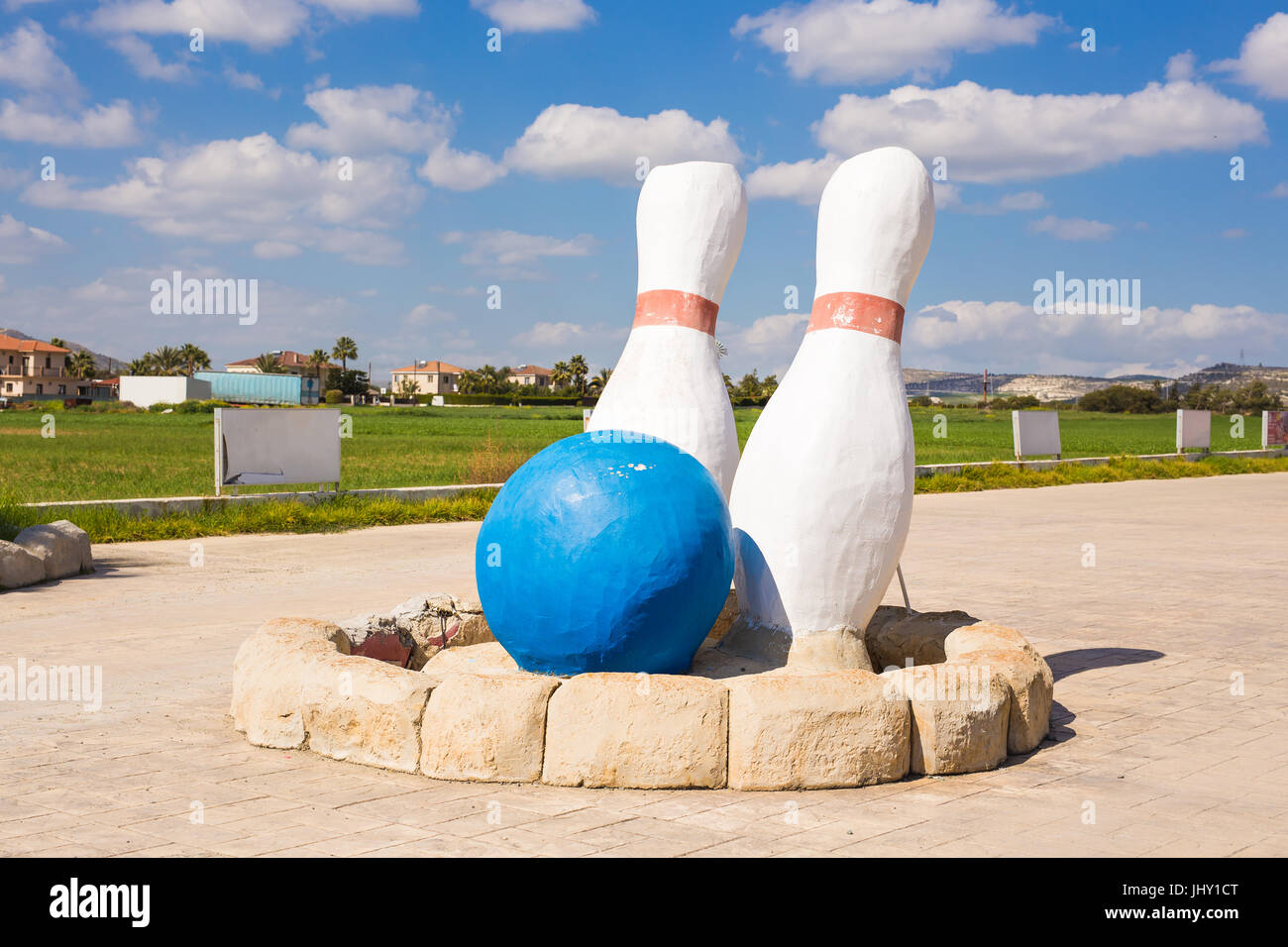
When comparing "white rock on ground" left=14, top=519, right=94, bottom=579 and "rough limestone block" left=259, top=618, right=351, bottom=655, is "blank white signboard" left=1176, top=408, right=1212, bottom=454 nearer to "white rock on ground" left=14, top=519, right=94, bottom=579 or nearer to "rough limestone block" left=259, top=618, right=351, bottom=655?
"white rock on ground" left=14, top=519, right=94, bottom=579

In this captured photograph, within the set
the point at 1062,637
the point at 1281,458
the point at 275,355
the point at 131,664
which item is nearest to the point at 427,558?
the point at 131,664

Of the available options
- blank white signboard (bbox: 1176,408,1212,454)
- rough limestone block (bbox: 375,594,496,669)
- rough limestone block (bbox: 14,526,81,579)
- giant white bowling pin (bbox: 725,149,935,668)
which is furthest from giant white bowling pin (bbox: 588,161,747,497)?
blank white signboard (bbox: 1176,408,1212,454)

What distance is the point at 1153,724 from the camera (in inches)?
248

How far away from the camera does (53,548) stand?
35.3 ft

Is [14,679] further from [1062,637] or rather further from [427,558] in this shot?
[1062,637]

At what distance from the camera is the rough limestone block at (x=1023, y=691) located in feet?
18.6

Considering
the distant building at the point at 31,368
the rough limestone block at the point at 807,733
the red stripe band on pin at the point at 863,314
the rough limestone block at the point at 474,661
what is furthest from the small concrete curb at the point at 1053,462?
the distant building at the point at 31,368

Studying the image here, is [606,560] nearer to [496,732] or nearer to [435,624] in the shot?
[496,732]

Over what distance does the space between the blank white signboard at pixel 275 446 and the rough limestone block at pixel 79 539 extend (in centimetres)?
375

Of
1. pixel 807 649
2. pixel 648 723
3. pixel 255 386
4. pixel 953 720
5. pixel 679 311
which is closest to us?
pixel 648 723

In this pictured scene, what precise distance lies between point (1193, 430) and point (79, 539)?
1168 inches

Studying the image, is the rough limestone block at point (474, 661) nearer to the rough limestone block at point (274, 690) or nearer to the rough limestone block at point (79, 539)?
the rough limestone block at point (274, 690)

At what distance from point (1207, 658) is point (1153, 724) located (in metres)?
2.06

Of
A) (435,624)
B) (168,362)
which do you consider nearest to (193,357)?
(168,362)
